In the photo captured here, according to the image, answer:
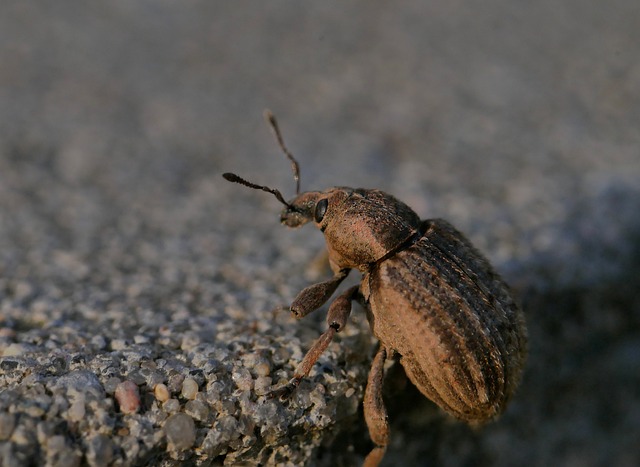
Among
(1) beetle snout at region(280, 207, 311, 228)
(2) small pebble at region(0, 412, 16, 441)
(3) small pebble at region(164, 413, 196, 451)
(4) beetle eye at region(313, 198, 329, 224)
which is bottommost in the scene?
(3) small pebble at region(164, 413, 196, 451)

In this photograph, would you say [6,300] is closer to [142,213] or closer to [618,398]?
[142,213]

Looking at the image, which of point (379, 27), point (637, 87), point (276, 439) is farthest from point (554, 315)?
point (379, 27)

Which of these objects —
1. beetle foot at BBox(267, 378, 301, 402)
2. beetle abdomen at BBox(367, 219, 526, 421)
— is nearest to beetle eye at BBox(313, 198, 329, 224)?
beetle abdomen at BBox(367, 219, 526, 421)

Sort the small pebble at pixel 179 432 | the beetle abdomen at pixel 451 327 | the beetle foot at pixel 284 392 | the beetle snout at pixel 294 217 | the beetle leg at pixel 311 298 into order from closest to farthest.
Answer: the small pebble at pixel 179 432
the beetle foot at pixel 284 392
the beetle abdomen at pixel 451 327
the beetle leg at pixel 311 298
the beetle snout at pixel 294 217

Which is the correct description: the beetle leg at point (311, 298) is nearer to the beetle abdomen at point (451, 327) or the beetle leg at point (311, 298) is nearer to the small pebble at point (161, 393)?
the beetle abdomen at point (451, 327)

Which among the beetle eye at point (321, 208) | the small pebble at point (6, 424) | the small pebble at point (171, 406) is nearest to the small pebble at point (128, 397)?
the small pebble at point (171, 406)

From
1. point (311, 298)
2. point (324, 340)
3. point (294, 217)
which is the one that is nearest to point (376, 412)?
point (324, 340)

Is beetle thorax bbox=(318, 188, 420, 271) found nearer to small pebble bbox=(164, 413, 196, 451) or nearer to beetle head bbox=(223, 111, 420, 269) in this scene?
beetle head bbox=(223, 111, 420, 269)
